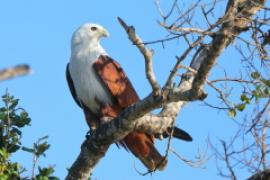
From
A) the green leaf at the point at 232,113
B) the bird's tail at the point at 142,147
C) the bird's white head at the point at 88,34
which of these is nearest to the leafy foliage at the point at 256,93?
the green leaf at the point at 232,113

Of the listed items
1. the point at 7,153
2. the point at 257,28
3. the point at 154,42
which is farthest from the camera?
the point at 7,153

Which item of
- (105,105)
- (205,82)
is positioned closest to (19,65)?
(205,82)

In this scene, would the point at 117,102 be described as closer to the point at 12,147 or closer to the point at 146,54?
the point at 12,147

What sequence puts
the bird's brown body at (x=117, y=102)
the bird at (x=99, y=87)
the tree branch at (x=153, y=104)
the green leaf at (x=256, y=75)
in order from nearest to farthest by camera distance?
the tree branch at (x=153, y=104)
the green leaf at (x=256, y=75)
the bird's brown body at (x=117, y=102)
the bird at (x=99, y=87)

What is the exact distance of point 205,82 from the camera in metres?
3.15

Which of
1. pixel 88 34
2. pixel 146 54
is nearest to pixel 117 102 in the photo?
pixel 88 34

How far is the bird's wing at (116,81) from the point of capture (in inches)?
207

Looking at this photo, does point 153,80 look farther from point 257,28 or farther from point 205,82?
point 257,28

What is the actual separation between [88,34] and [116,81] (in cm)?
83

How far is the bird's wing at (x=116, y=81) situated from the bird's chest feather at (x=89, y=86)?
6cm

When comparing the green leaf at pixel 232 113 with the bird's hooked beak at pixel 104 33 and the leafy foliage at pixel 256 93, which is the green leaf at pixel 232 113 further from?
the bird's hooked beak at pixel 104 33

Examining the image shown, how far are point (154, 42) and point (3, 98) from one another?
7.29 ft

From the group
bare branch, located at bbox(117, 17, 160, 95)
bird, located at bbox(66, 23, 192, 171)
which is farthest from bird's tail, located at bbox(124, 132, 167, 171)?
bare branch, located at bbox(117, 17, 160, 95)

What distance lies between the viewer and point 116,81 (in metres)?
5.36
